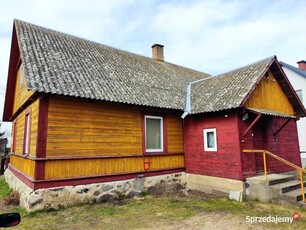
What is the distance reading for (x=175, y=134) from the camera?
1065cm

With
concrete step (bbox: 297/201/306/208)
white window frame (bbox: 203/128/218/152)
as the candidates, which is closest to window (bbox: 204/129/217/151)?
white window frame (bbox: 203/128/218/152)

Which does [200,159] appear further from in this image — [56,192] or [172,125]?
[56,192]

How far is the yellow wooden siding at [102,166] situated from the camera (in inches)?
297

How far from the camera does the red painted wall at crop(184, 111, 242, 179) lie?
884 centimetres

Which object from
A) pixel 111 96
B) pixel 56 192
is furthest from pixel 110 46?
pixel 56 192

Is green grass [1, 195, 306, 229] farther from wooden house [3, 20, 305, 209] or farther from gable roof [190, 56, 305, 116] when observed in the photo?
gable roof [190, 56, 305, 116]

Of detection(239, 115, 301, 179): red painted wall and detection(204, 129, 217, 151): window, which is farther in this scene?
detection(204, 129, 217, 151): window

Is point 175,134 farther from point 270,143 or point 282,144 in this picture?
point 282,144

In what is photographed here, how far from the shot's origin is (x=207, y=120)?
9.87 metres

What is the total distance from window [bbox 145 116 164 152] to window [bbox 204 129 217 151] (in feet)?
5.95

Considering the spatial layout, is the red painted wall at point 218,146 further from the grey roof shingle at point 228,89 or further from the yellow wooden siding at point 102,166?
the yellow wooden siding at point 102,166

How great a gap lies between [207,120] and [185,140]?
1.50 m

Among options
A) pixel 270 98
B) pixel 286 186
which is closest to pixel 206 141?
pixel 286 186

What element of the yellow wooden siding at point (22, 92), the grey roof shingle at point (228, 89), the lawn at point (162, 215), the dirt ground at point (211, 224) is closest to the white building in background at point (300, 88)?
the grey roof shingle at point (228, 89)
